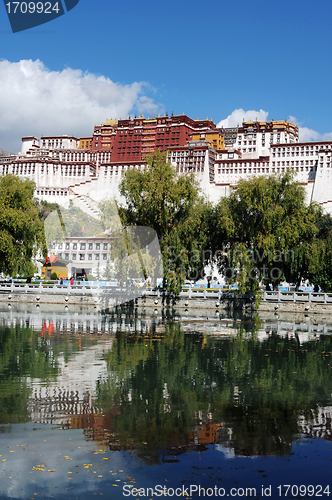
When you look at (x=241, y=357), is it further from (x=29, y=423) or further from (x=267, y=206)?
(x=267, y=206)

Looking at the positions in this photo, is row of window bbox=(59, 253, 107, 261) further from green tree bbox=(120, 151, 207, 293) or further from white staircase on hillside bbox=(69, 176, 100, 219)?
green tree bbox=(120, 151, 207, 293)

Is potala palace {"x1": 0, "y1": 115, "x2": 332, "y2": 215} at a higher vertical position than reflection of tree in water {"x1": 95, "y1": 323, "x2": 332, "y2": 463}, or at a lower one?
higher

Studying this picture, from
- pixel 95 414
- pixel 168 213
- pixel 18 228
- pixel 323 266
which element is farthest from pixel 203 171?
pixel 95 414

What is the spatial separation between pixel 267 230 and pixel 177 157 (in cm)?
8730

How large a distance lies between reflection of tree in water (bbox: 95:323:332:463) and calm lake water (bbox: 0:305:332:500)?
0.12 feet

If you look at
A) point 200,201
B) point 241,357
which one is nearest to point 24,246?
point 200,201

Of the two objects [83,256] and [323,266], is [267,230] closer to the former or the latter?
[323,266]

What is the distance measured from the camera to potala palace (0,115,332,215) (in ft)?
386

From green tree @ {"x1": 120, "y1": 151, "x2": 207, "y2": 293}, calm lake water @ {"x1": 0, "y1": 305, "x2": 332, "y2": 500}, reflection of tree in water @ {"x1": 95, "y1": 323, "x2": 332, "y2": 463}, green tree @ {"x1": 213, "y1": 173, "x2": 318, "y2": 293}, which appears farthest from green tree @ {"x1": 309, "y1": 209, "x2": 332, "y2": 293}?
calm lake water @ {"x1": 0, "y1": 305, "x2": 332, "y2": 500}

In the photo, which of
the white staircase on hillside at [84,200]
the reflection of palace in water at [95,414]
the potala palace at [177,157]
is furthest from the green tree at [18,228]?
the potala palace at [177,157]

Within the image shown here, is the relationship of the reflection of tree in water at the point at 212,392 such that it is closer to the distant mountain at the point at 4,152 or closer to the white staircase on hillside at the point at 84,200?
the white staircase on hillside at the point at 84,200

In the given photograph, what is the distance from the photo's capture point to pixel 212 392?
14.4 metres

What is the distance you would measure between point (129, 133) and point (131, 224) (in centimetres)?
10147

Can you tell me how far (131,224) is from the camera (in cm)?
3931
